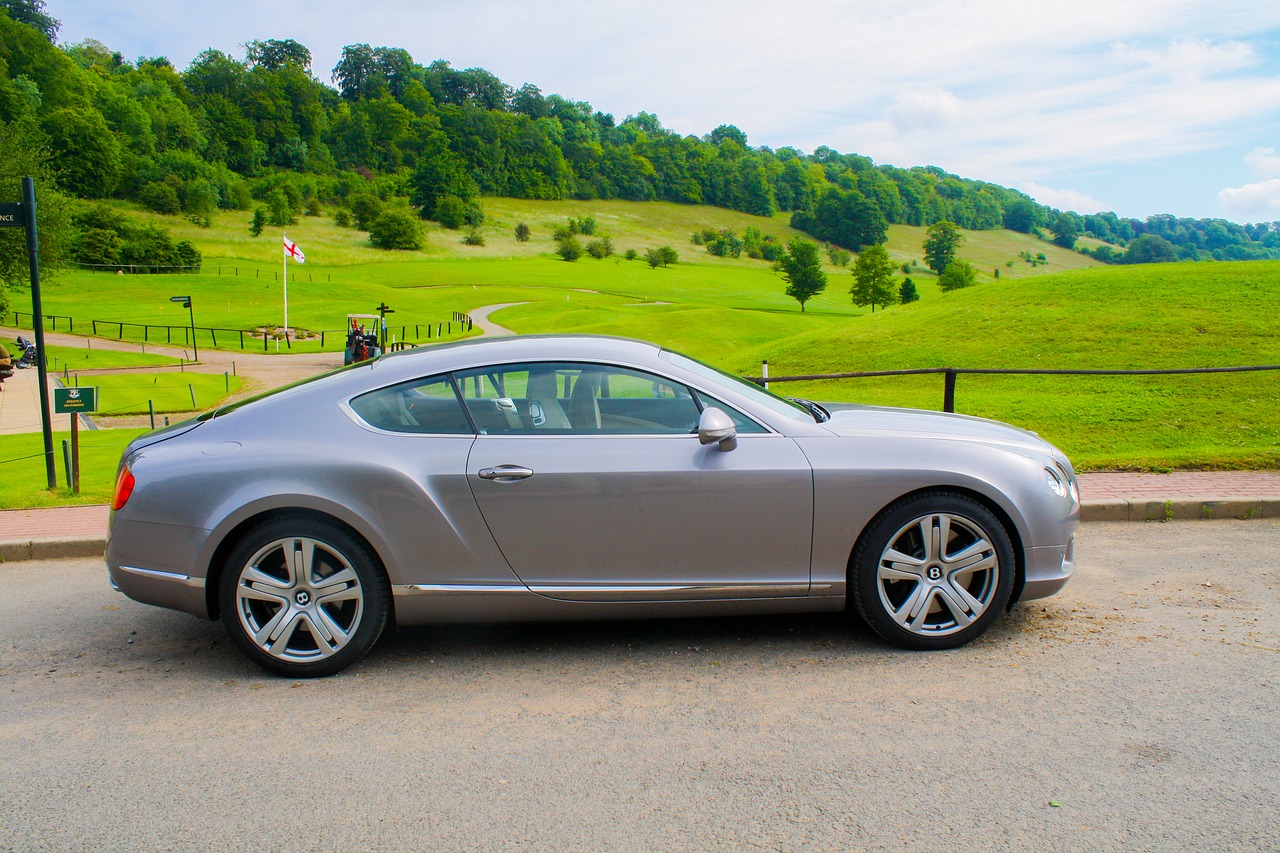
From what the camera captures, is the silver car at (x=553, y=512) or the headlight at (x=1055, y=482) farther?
the headlight at (x=1055, y=482)

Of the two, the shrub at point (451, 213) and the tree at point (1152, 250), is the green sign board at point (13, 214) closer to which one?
the shrub at point (451, 213)

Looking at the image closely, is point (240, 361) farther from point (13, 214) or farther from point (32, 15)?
point (32, 15)

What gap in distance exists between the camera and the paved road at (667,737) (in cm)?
292

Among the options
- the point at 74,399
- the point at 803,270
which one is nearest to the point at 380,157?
the point at 803,270

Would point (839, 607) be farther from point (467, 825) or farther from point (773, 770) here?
point (467, 825)

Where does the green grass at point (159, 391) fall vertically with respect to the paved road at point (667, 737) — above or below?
below

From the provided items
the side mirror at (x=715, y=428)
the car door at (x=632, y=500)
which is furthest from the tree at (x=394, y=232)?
the side mirror at (x=715, y=428)

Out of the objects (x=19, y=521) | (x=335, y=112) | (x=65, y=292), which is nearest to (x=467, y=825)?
(x=19, y=521)

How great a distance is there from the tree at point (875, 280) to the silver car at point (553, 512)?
95.8 m

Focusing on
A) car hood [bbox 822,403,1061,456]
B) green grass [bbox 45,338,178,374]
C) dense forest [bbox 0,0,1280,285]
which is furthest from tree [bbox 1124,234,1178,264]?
car hood [bbox 822,403,1061,456]

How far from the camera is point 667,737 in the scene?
356 cm

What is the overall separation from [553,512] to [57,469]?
41.0 ft

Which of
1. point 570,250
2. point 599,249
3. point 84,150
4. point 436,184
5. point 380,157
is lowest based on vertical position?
point 570,250

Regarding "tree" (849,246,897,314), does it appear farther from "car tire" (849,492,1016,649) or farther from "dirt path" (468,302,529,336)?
"car tire" (849,492,1016,649)
